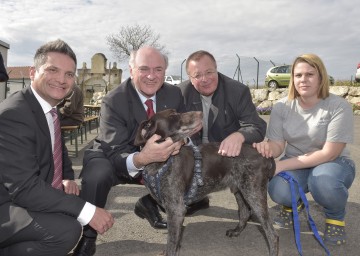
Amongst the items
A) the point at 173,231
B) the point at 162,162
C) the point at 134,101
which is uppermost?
the point at 134,101

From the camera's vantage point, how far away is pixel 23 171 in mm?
2824

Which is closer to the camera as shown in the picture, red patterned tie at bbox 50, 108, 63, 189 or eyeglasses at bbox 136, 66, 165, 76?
red patterned tie at bbox 50, 108, 63, 189

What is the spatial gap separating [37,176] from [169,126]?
4.65 ft

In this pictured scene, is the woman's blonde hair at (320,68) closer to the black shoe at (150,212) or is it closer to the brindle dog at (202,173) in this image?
the brindle dog at (202,173)

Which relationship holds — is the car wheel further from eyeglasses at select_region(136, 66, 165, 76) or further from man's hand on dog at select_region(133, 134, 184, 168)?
man's hand on dog at select_region(133, 134, 184, 168)

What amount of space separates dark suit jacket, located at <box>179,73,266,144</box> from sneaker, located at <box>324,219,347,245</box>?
1.42 meters

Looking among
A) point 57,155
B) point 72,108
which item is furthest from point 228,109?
point 72,108

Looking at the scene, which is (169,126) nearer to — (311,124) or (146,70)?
(146,70)

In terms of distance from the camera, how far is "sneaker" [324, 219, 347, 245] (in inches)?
165

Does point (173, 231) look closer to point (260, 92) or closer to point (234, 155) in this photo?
point (234, 155)

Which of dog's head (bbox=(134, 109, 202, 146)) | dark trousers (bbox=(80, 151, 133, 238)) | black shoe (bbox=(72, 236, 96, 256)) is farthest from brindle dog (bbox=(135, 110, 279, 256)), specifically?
black shoe (bbox=(72, 236, 96, 256))

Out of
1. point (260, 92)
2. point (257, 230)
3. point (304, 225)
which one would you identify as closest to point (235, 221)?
point (257, 230)

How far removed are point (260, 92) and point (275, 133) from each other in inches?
829

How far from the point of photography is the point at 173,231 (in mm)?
3650
